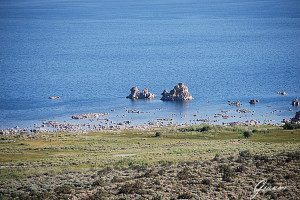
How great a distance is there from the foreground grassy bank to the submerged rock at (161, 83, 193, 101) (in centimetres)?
2566

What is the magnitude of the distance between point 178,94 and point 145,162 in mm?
62082

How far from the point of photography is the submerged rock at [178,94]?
113 metres

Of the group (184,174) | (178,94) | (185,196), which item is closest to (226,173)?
(184,174)

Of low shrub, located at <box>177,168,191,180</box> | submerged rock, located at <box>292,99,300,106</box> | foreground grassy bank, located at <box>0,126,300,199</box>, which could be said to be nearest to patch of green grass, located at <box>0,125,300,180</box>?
foreground grassy bank, located at <box>0,126,300,199</box>

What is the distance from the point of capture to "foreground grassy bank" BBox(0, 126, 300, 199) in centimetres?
3653

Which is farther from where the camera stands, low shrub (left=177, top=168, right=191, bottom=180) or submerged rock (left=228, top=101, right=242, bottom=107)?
submerged rock (left=228, top=101, right=242, bottom=107)

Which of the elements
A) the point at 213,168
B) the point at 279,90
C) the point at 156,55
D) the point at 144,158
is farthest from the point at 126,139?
the point at 156,55

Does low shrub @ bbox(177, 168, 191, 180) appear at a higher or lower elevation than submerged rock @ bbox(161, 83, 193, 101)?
lower

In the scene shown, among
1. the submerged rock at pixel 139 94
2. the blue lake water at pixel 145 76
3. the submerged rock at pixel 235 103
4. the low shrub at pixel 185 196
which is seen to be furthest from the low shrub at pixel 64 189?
the submerged rock at pixel 139 94

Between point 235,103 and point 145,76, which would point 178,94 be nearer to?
point 235,103

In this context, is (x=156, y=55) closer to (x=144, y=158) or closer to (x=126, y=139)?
(x=126, y=139)

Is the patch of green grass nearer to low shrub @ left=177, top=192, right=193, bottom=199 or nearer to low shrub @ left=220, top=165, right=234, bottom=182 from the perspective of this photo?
low shrub @ left=220, top=165, right=234, bottom=182

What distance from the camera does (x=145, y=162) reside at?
5225cm

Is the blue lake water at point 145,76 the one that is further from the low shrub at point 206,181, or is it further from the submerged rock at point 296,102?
the low shrub at point 206,181
